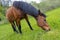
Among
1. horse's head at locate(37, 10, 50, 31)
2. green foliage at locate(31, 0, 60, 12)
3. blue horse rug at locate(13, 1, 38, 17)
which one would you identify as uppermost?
blue horse rug at locate(13, 1, 38, 17)

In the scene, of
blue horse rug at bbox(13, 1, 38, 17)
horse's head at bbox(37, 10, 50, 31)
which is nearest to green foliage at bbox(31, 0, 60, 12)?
blue horse rug at bbox(13, 1, 38, 17)

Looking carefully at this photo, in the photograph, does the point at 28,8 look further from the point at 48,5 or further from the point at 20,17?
the point at 48,5

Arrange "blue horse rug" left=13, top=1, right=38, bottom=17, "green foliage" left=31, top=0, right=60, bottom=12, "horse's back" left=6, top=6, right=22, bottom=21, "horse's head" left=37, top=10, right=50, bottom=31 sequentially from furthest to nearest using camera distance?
1. "green foliage" left=31, top=0, right=60, bottom=12
2. "horse's back" left=6, top=6, right=22, bottom=21
3. "blue horse rug" left=13, top=1, right=38, bottom=17
4. "horse's head" left=37, top=10, right=50, bottom=31

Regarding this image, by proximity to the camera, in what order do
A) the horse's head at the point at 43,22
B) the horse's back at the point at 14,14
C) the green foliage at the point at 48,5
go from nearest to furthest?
the horse's head at the point at 43,22 → the horse's back at the point at 14,14 → the green foliage at the point at 48,5

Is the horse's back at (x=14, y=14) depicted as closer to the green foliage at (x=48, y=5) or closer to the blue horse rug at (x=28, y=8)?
the blue horse rug at (x=28, y=8)

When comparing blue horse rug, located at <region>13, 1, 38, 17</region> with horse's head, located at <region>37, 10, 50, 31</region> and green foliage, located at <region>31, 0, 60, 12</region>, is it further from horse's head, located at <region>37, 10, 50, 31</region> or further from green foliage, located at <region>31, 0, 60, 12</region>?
green foliage, located at <region>31, 0, 60, 12</region>

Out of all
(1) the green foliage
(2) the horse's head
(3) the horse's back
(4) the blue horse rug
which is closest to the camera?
(2) the horse's head

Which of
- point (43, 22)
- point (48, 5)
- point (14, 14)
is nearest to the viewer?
point (43, 22)

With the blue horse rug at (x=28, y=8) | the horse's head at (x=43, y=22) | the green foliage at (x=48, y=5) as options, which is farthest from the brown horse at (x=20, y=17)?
the green foliage at (x=48, y=5)

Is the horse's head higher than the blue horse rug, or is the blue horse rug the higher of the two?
the blue horse rug

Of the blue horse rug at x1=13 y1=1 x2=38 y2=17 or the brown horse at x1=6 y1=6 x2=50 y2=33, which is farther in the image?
the blue horse rug at x1=13 y1=1 x2=38 y2=17

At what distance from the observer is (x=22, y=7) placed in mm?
11383

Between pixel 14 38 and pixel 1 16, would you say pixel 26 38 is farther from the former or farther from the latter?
pixel 1 16

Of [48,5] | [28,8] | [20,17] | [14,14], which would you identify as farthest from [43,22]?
[48,5]
